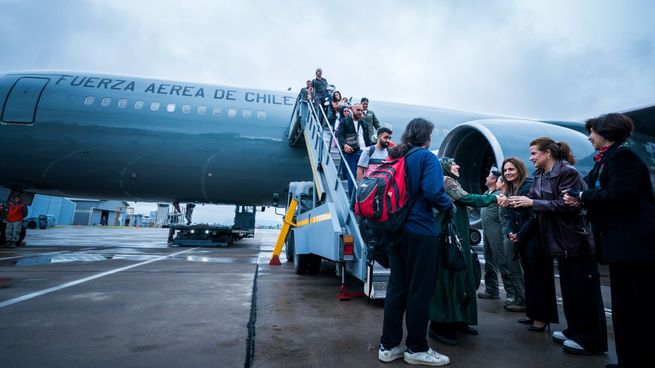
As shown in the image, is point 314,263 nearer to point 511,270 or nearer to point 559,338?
point 511,270

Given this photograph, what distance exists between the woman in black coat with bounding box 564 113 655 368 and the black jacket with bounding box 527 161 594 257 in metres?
0.39

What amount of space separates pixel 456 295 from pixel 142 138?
7.82 m

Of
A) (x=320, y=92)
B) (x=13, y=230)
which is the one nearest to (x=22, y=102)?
(x=13, y=230)

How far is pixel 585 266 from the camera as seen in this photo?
91.7 inches

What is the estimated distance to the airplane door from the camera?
25.6 feet

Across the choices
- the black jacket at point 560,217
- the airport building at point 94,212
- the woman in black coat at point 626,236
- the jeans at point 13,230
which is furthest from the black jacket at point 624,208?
the airport building at point 94,212

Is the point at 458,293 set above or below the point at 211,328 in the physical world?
above

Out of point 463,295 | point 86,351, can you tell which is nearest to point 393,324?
point 463,295

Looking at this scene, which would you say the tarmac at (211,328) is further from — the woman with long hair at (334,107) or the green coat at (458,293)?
the woman with long hair at (334,107)

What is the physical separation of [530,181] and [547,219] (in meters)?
0.68

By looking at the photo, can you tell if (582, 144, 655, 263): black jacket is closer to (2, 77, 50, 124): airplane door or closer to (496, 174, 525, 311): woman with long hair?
(496, 174, 525, 311): woman with long hair

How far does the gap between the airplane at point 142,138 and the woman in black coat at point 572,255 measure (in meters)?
5.34

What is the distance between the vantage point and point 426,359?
191 centimetres

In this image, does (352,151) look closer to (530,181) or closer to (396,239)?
(530,181)
